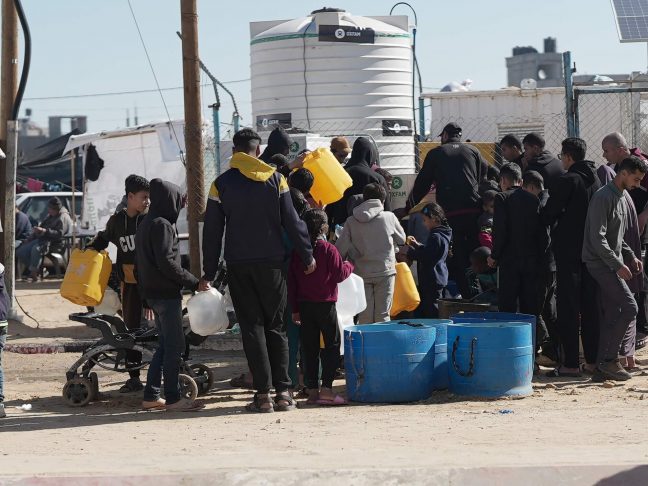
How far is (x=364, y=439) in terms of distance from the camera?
805 centimetres

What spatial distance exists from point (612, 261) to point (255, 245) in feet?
9.71

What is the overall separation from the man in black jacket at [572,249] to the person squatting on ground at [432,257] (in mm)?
1005

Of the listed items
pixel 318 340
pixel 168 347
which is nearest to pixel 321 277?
pixel 318 340

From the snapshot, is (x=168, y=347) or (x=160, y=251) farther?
(x=168, y=347)

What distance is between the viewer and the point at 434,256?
36.7 ft

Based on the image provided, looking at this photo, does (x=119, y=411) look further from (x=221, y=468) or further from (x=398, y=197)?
(x=398, y=197)

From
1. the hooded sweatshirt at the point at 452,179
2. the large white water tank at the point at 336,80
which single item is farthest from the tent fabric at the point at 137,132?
the hooded sweatshirt at the point at 452,179

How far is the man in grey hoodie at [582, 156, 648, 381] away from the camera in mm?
10094

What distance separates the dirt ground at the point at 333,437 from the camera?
23.2 feet

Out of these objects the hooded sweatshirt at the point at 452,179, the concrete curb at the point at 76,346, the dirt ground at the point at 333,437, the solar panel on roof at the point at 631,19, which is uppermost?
the solar panel on roof at the point at 631,19

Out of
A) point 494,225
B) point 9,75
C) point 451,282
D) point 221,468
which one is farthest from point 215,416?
point 9,75

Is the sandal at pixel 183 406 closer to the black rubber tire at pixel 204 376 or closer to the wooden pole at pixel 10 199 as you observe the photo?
the black rubber tire at pixel 204 376

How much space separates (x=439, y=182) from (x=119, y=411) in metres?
4.25

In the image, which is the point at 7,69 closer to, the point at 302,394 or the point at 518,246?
the point at 302,394
